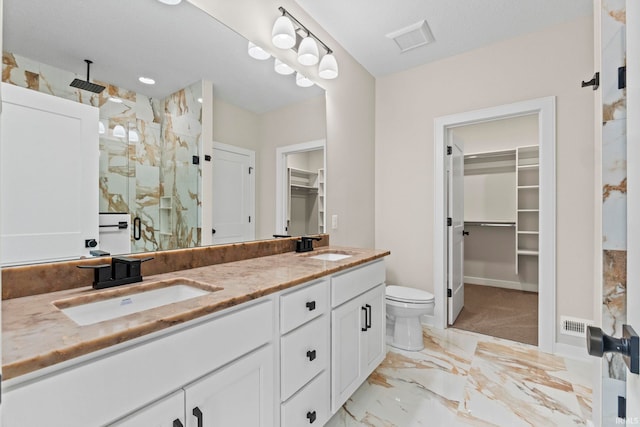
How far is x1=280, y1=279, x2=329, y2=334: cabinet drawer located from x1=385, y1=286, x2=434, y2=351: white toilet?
117 cm

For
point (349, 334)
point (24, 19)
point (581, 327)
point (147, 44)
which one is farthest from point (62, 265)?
point (581, 327)

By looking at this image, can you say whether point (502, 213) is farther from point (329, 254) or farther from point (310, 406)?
point (310, 406)

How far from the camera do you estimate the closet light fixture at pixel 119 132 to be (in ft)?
3.95

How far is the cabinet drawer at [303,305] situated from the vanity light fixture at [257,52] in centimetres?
142

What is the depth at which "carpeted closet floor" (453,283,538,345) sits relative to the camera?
2.73m

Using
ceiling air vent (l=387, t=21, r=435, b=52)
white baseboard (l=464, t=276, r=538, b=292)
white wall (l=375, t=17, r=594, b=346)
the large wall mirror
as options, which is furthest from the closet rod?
the large wall mirror

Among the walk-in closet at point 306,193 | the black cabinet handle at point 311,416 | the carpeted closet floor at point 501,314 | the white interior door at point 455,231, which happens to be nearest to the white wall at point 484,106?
the white interior door at point 455,231

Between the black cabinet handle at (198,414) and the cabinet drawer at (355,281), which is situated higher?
the cabinet drawer at (355,281)

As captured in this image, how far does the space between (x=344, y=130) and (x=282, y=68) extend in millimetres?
828

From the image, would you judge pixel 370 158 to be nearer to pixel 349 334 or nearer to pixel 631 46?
pixel 349 334

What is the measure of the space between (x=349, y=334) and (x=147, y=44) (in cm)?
171

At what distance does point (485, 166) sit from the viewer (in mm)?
4332

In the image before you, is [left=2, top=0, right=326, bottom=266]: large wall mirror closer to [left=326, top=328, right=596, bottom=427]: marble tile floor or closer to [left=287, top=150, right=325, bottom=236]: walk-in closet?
[left=287, top=150, right=325, bottom=236]: walk-in closet

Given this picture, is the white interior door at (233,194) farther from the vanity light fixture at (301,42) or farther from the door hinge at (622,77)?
the door hinge at (622,77)
